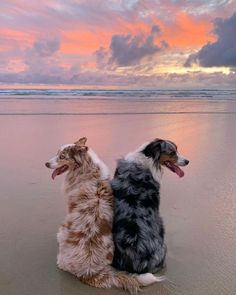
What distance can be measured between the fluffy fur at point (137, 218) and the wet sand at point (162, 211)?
278 millimetres

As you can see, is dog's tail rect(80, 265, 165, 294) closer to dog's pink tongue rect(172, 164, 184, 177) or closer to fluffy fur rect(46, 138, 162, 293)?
fluffy fur rect(46, 138, 162, 293)

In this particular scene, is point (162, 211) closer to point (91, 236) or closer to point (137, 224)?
point (137, 224)

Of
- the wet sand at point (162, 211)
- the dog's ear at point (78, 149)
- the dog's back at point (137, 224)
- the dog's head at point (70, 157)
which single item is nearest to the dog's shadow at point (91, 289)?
the wet sand at point (162, 211)

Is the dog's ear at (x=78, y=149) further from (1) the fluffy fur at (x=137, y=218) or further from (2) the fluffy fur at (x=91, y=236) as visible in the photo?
(1) the fluffy fur at (x=137, y=218)

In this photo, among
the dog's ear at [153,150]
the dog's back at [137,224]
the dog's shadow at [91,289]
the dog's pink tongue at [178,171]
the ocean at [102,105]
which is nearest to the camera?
the dog's shadow at [91,289]

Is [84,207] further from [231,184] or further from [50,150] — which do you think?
[50,150]

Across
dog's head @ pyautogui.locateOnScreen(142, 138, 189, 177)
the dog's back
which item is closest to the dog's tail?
the dog's back

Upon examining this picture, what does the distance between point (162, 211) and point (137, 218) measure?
5.21ft

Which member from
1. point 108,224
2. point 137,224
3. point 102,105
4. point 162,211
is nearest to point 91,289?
point 108,224

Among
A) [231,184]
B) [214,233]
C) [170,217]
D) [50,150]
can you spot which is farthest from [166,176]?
[50,150]

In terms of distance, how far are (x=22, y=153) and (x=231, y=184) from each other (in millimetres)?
4324

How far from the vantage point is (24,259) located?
13.1 feet

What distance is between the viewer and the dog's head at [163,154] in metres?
4.29

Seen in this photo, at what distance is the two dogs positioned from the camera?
11.7ft
